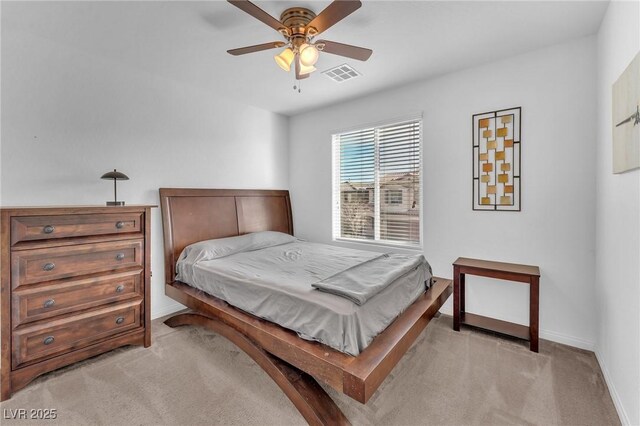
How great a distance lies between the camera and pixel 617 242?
6.02ft

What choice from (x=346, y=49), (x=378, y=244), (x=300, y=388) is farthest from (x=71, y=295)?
(x=378, y=244)

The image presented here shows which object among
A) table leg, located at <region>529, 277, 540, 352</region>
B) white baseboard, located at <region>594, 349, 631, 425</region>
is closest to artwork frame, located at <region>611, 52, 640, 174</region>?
table leg, located at <region>529, 277, 540, 352</region>

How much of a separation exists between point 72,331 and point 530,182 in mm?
3984

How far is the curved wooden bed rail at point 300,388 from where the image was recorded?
1593 mm

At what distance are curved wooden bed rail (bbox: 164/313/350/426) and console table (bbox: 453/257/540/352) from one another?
1.66 m

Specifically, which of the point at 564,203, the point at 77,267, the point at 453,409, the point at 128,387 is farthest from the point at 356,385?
the point at 564,203

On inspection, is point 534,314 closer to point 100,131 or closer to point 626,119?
point 626,119

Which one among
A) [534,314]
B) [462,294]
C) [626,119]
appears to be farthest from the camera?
[462,294]

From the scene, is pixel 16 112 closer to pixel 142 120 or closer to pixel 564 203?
pixel 142 120

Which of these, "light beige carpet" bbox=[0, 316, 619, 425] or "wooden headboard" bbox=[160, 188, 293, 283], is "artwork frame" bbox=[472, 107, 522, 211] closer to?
"light beige carpet" bbox=[0, 316, 619, 425]

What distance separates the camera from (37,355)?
6.50ft

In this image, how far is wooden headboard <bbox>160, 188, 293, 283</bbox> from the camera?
314 centimetres

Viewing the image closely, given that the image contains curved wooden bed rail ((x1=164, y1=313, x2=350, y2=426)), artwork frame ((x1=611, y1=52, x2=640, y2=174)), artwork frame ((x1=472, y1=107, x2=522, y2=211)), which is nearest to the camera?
artwork frame ((x1=611, y1=52, x2=640, y2=174))

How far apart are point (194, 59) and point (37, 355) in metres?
2.67
